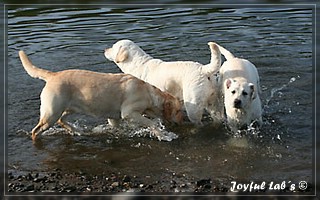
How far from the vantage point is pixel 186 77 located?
6938 millimetres

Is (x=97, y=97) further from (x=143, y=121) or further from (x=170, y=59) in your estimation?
(x=170, y=59)

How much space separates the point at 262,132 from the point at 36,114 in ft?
10.7

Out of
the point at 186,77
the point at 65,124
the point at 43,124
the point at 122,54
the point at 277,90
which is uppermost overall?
the point at 122,54

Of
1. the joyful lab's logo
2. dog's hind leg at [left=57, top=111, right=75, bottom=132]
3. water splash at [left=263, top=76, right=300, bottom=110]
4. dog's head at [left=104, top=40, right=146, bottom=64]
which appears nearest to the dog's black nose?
the joyful lab's logo

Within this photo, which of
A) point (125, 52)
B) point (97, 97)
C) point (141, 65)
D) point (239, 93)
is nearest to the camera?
point (239, 93)

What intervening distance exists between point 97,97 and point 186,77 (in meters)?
1.19

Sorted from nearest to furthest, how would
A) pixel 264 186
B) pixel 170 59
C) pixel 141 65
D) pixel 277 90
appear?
1. pixel 264 186
2. pixel 141 65
3. pixel 277 90
4. pixel 170 59

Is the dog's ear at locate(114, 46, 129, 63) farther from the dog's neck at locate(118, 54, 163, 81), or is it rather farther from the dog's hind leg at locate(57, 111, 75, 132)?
the dog's hind leg at locate(57, 111, 75, 132)

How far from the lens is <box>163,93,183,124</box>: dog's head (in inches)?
273

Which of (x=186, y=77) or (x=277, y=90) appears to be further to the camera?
(x=277, y=90)

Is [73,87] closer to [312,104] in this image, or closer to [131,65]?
[131,65]

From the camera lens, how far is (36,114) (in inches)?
306

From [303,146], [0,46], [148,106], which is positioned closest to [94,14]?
[0,46]

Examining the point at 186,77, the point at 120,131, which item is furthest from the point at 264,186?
the point at 120,131
